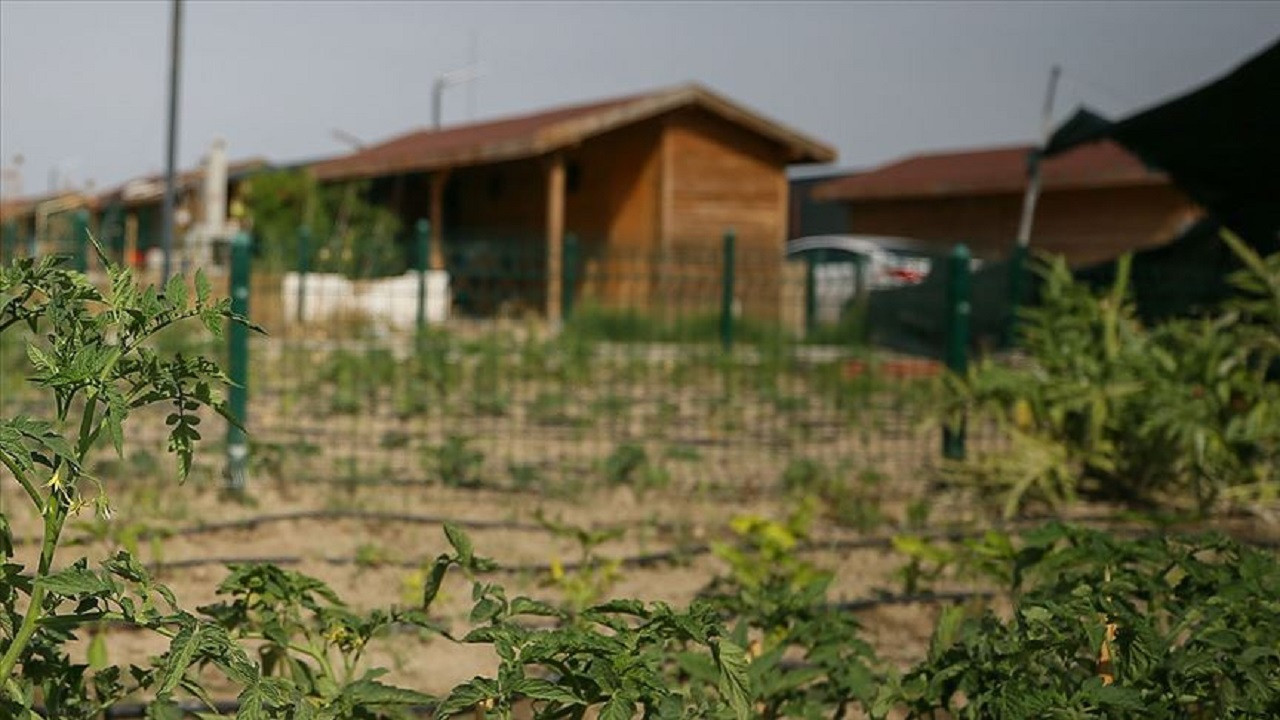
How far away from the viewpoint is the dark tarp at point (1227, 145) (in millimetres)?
8531

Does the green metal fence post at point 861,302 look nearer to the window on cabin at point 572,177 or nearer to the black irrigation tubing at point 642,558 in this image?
the black irrigation tubing at point 642,558

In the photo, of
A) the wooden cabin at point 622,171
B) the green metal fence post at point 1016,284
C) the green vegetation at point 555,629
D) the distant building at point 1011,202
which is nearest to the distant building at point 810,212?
the distant building at point 1011,202

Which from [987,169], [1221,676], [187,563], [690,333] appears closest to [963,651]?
[1221,676]

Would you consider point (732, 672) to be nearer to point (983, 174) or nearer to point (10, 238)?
point (10, 238)

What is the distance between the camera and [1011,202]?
2680cm

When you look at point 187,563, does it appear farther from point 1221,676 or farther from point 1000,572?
point 1221,676

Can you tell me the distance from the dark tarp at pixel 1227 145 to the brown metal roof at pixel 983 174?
397 inches

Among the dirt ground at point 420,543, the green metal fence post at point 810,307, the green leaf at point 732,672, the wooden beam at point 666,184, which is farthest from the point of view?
the wooden beam at point 666,184

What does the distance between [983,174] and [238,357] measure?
856 inches

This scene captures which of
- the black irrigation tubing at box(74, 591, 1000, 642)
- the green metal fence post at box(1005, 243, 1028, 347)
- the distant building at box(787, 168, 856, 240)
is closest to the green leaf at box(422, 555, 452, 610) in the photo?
the black irrigation tubing at box(74, 591, 1000, 642)

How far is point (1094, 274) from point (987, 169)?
18.4 meters

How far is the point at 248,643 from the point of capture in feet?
14.4

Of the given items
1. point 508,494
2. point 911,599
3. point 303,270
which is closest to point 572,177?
point 303,270

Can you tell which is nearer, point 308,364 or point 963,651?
point 963,651
